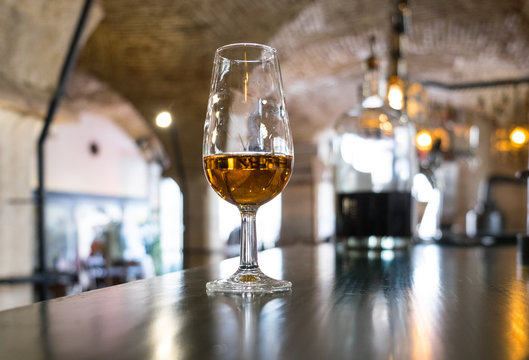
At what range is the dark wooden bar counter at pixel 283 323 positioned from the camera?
0.28 meters

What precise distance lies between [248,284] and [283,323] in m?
0.18

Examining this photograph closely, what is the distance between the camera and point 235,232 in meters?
10.5

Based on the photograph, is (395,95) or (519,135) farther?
(519,135)

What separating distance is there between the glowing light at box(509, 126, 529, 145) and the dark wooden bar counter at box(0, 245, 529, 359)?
25.5 ft

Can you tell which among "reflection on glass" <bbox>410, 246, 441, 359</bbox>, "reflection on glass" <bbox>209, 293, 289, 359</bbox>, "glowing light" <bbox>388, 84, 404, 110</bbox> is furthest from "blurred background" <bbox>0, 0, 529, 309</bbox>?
"reflection on glass" <bbox>209, 293, 289, 359</bbox>

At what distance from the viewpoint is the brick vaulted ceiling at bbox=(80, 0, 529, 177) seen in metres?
5.68

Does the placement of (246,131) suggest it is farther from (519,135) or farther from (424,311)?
(519,135)

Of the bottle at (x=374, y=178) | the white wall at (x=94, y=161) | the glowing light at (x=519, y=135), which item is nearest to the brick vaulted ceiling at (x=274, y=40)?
the glowing light at (x=519, y=135)

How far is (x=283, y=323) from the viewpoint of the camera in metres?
0.35

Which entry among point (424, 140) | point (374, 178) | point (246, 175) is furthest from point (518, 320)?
point (424, 140)

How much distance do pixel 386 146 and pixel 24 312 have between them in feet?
3.83

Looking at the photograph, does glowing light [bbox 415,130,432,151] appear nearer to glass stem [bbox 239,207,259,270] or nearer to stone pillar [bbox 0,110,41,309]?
stone pillar [bbox 0,110,41,309]

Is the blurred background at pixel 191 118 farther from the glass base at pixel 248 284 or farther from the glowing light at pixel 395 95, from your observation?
the glass base at pixel 248 284

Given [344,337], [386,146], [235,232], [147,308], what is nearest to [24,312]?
[147,308]
